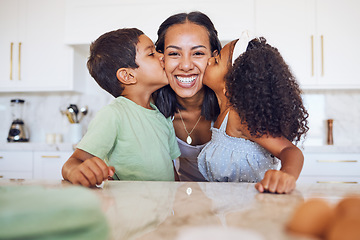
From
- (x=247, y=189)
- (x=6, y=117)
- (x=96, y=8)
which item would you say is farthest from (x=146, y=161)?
(x=6, y=117)

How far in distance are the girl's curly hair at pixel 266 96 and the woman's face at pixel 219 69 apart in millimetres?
208

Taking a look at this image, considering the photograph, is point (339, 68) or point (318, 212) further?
point (339, 68)

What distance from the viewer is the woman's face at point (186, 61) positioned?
4.63ft

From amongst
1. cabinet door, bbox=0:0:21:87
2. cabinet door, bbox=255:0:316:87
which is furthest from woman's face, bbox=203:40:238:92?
cabinet door, bbox=0:0:21:87

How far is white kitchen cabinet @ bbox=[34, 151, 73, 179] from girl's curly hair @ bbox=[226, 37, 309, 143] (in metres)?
2.10

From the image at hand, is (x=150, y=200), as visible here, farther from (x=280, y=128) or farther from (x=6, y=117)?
(x=6, y=117)

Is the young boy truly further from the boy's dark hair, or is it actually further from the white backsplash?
the white backsplash

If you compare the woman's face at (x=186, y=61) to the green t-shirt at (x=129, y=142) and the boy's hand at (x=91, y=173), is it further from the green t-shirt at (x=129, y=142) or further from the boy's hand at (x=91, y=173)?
the boy's hand at (x=91, y=173)

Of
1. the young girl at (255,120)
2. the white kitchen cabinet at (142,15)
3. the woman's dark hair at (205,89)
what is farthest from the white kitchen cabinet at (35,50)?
the young girl at (255,120)

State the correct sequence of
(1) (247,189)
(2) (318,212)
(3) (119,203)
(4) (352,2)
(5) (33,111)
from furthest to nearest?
(5) (33,111) → (4) (352,2) → (1) (247,189) → (3) (119,203) → (2) (318,212)

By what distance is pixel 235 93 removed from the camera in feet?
3.48

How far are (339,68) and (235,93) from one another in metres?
2.12

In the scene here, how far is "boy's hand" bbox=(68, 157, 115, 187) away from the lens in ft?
2.42

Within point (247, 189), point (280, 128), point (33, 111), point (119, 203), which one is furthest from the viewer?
point (33, 111)
